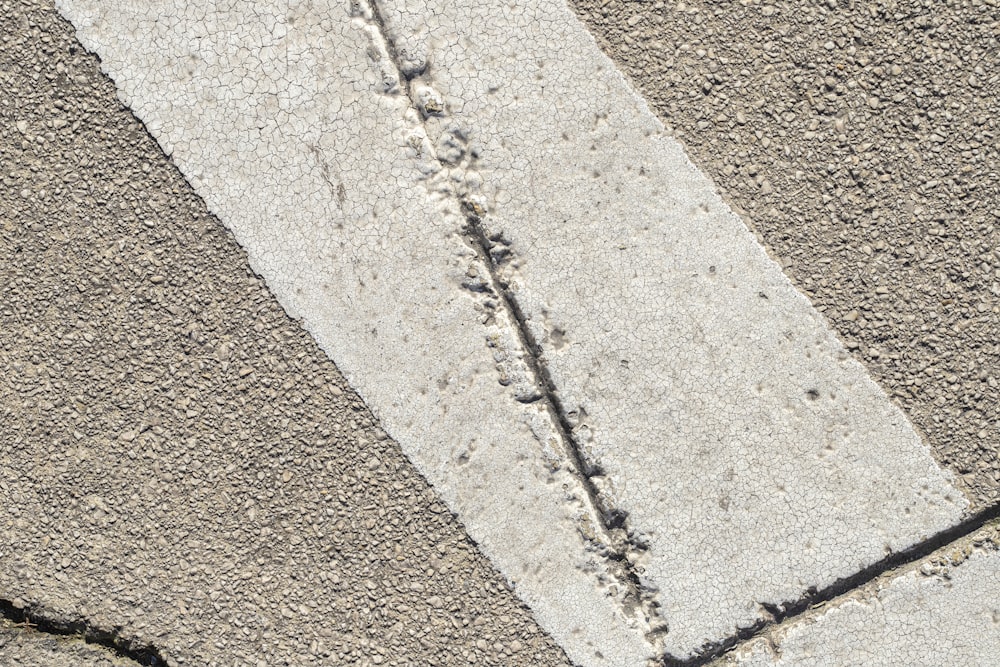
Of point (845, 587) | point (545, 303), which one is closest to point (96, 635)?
point (545, 303)

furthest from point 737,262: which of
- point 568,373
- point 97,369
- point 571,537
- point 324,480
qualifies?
point 97,369

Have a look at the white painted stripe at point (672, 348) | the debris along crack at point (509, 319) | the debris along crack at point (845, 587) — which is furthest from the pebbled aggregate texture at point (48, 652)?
the debris along crack at point (845, 587)

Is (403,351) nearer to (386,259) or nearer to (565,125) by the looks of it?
(386,259)

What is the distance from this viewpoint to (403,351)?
2191 mm

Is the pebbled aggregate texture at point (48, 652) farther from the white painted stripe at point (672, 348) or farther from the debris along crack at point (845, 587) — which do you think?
the debris along crack at point (845, 587)

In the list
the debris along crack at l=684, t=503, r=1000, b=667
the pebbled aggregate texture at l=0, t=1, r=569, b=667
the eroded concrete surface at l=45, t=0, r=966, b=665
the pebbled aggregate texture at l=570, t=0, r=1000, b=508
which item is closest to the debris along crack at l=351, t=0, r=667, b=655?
the eroded concrete surface at l=45, t=0, r=966, b=665

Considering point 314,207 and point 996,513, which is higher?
point 314,207

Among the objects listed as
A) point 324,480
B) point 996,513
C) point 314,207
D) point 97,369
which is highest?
point 314,207

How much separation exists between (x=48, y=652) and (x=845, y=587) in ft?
7.83

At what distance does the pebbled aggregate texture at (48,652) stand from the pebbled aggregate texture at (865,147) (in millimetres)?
2309

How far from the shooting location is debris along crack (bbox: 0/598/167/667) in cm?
221

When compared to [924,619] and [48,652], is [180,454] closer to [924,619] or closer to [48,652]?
[48,652]

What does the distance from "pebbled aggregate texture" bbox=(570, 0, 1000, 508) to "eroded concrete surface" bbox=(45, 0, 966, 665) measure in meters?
0.10

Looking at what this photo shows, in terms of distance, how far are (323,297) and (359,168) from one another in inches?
15.6
